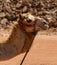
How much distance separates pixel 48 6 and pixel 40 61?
522 cm

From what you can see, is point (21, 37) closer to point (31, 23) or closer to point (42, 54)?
point (31, 23)

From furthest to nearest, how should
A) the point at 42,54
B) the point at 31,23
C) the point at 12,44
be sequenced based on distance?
1. the point at 42,54
2. the point at 12,44
3. the point at 31,23

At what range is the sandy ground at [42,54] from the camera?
9.60 meters

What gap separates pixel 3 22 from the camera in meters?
13.7

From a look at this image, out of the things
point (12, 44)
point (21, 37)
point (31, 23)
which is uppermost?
point (31, 23)

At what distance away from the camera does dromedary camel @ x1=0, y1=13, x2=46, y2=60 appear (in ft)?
15.4

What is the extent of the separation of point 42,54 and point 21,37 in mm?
5981

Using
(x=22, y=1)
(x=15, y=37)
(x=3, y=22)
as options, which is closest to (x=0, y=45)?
(x=15, y=37)

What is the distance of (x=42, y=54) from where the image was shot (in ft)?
35.4

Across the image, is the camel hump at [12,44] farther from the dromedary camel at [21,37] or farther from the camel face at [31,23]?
the camel face at [31,23]

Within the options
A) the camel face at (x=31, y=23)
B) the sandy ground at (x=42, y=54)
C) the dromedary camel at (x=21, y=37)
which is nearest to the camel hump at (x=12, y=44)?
the dromedary camel at (x=21, y=37)

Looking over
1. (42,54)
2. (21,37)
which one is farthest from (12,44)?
(42,54)

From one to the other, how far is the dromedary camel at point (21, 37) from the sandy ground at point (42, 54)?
3876mm

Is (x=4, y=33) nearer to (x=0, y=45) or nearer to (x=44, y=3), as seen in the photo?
(x=44, y=3)
